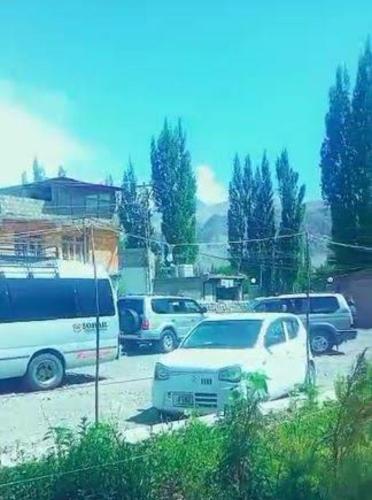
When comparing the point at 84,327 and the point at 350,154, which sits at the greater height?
the point at 350,154

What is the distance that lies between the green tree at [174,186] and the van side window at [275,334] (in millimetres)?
4895

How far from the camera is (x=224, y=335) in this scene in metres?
9.11

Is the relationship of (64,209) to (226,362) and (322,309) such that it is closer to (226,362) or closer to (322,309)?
(322,309)

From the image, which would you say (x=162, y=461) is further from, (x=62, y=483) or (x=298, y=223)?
(x=298, y=223)

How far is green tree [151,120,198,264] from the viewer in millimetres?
14992

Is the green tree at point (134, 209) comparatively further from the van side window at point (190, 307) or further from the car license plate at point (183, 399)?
the car license plate at point (183, 399)

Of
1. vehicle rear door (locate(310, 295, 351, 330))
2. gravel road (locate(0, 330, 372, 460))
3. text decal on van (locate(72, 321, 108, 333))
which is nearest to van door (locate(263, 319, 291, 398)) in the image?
gravel road (locate(0, 330, 372, 460))

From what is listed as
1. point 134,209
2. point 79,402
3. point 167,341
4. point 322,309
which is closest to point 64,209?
point 134,209

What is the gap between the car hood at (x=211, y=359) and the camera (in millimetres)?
8109

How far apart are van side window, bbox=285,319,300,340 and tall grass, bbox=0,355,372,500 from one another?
4921 millimetres

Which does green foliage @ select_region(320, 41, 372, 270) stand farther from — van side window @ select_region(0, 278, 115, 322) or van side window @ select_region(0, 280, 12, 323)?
van side window @ select_region(0, 280, 12, 323)

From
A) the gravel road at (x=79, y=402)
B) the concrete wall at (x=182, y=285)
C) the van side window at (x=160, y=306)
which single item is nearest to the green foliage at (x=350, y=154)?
the van side window at (x=160, y=306)

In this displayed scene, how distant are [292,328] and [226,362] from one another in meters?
2.33

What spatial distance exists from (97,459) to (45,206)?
27.7m
